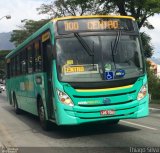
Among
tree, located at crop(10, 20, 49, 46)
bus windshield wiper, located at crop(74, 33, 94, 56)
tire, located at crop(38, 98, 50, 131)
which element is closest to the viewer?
bus windshield wiper, located at crop(74, 33, 94, 56)

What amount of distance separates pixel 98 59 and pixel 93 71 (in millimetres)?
363

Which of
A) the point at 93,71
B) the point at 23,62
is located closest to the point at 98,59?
the point at 93,71

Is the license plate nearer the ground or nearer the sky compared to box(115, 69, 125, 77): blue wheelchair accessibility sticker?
nearer the ground

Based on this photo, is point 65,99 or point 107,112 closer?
point 65,99

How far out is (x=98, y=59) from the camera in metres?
12.0

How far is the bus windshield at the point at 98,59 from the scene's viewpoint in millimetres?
11866

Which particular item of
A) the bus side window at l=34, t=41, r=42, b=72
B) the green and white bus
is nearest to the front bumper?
the green and white bus

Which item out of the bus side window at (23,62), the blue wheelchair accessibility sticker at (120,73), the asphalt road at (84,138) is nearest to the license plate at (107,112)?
the asphalt road at (84,138)

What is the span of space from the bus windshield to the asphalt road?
1521 mm

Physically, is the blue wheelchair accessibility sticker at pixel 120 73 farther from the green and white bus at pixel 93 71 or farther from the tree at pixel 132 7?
the tree at pixel 132 7

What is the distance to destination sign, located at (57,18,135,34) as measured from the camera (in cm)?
1237

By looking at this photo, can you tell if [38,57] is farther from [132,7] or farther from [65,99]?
[132,7]

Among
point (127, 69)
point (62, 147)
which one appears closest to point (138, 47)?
point (127, 69)

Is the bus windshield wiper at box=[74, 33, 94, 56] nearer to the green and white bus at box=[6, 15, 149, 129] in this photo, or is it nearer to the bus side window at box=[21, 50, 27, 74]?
the green and white bus at box=[6, 15, 149, 129]
